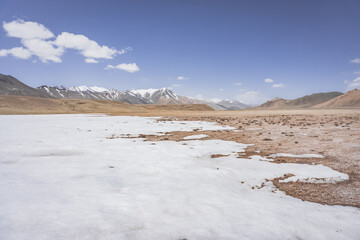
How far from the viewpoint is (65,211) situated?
3.99 m

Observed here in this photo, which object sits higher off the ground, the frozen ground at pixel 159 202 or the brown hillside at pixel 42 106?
the brown hillside at pixel 42 106

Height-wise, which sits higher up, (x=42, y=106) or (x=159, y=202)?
(x=42, y=106)

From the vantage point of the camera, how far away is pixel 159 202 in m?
4.61

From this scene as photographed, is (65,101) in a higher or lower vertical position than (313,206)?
higher

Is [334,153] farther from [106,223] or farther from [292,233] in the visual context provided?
[106,223]

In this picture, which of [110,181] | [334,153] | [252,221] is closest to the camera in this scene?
[252,221]

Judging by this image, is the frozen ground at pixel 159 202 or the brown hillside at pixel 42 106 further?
the brown hillside at pixel 42 106

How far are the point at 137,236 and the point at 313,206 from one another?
13.1 ft

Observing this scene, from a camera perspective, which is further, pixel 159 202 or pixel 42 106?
pixel 42 106

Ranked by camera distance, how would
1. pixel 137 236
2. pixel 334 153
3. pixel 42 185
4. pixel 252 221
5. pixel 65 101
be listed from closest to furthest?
pixel 137 236 < pixel 252 221 < pixel 42 185 < pixel 334 153 < pixel 65 101

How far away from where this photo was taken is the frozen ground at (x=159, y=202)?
139 inches

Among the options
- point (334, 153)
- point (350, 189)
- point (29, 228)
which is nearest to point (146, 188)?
point (29, 228)

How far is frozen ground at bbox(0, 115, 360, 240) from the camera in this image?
11.6 ft

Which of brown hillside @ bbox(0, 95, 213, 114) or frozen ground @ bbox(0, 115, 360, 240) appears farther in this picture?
brown hillside @ bbox(0, 95, 213, 114)
